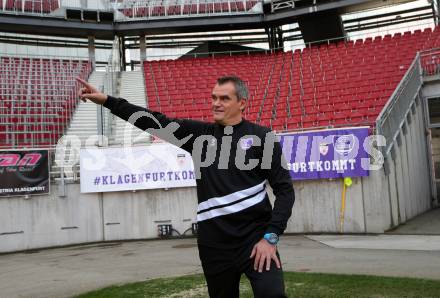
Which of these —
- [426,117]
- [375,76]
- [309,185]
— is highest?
[375,76]

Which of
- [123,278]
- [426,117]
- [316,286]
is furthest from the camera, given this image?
[426,117]

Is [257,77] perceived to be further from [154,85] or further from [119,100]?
[119,100]

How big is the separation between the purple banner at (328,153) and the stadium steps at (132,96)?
4.87m

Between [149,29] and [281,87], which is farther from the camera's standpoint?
[149,29]

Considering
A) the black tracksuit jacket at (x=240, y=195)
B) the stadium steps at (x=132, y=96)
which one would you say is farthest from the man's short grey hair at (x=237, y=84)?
the stadium steps at (x=132, y=96)

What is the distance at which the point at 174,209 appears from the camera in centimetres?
1351

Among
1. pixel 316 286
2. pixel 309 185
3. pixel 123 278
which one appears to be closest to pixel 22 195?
Answer: pixel 123 278

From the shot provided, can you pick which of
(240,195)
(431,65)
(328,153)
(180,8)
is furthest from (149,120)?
(180,8)

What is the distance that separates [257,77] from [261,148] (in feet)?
60.6

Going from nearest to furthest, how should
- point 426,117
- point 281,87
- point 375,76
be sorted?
point 426,117
point 375,76
point 281,87

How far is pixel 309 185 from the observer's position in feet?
41.6

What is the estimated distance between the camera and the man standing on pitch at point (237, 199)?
119 inches

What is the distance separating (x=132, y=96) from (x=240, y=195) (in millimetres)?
18427

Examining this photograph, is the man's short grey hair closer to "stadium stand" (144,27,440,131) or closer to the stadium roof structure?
"stadium stand" (144,27,440,131)
